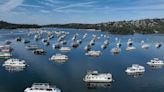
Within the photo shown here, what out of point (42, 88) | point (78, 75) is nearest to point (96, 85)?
point (78, 75)

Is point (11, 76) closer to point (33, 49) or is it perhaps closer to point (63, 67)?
point (63, 67)

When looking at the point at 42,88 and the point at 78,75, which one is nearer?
the point at 42,88

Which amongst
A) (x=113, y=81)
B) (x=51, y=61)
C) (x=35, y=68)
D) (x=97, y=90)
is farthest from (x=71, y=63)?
(x=97, y=90)

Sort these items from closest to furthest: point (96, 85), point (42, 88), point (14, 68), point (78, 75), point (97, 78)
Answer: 1. point (42, 88)
2. point (96, 85)
3. point (97, 78)
4. point (78, 75)
5. point (14, 68)

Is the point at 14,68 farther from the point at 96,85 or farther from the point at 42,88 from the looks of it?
the point at 42,88

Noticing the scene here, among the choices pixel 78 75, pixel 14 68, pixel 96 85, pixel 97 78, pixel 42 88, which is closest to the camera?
pixel 42 88

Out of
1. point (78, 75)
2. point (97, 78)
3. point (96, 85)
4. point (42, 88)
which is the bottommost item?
point (96, 85)

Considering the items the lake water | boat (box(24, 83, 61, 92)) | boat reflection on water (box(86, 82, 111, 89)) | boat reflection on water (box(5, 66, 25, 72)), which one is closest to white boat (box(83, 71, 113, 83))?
boat reflection on water (box(86, 82, 111, 89))

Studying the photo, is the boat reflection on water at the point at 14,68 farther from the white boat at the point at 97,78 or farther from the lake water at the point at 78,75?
the white boat at the point at 97,78

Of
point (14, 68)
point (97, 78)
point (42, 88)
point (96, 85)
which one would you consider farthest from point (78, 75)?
point (14, 68)

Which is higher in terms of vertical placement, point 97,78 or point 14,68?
point 97,78

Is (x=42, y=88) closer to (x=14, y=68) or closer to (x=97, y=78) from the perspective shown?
(x=97, y=78)
